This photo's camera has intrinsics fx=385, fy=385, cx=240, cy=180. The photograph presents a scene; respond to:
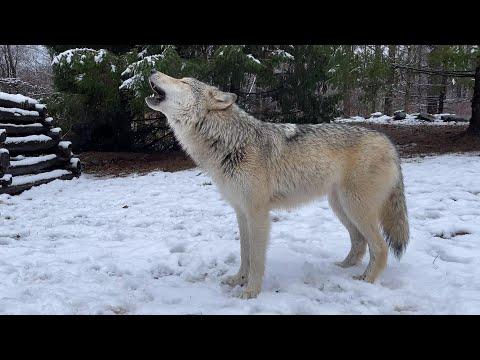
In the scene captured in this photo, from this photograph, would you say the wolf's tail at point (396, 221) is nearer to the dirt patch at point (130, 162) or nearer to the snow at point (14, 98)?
the dirt patch at point (130, 162)

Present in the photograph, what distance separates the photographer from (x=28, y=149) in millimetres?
10250

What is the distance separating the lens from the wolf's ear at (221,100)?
3979 mm

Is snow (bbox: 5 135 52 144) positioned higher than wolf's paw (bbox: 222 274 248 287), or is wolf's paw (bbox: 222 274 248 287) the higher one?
snow (bbox: 5 135 52 144)

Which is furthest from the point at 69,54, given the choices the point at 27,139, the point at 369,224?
the point at 369,224

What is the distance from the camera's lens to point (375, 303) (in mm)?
3432

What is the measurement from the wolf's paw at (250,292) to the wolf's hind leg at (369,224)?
113cm

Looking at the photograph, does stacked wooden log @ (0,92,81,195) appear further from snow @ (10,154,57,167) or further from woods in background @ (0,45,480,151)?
woods in background @ (0,45,480,151)

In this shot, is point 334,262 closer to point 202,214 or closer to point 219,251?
point 219,251

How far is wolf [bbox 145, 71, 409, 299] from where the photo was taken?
12.5 ft

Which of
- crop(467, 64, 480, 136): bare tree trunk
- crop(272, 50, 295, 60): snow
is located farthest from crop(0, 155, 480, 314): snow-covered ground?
crop(272, 50, 295, 60): snow

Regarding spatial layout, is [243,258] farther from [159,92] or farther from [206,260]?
[159,92]

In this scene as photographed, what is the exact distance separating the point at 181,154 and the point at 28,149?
528cm

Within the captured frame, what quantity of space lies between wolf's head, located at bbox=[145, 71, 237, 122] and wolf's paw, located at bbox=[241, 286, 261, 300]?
1.77 meters

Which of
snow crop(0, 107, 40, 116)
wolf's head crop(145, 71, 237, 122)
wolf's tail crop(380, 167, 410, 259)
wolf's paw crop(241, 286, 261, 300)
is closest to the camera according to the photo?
wolf's paw crop(241, 286, 261, 300)
